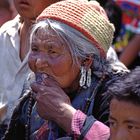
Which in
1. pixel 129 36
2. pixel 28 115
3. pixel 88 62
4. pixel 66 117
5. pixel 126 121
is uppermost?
Result: pixel 126 121

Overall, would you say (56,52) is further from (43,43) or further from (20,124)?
(20,124)

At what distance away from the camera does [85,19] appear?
3436 mm

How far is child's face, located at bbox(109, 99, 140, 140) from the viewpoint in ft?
9.13

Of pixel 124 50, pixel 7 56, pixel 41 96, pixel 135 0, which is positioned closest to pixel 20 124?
pixel 41 96

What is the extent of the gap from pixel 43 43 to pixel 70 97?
0.33 metres

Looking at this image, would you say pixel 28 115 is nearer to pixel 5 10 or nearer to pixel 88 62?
pixel 88 62

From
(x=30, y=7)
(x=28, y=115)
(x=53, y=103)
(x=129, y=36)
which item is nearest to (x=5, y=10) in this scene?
(x=30, y=7)

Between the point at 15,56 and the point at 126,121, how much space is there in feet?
4.59

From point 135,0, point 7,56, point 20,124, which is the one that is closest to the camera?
point 20,124

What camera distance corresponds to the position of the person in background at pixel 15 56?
12.9ft

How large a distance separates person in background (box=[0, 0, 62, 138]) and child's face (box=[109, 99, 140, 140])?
1.18m

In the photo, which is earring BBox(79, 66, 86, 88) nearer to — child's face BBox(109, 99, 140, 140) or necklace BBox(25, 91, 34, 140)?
necklace BBox(25, 91, 34, 140)

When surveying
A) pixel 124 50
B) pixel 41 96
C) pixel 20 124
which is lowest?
pixel 124 50

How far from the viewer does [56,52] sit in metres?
3.41
